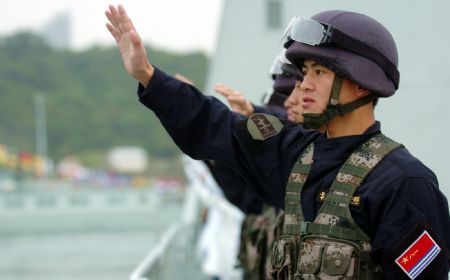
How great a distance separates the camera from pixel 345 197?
8.16 ft

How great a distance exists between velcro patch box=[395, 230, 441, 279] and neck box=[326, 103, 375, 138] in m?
0.43

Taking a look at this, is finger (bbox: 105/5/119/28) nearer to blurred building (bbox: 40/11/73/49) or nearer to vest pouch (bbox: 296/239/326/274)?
vest pouch (bbox: 296/239/326/274)

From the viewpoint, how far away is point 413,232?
94.4 inches

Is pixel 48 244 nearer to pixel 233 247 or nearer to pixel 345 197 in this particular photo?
pixel 233 247

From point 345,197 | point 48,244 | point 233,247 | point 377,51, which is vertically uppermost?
point 377,51

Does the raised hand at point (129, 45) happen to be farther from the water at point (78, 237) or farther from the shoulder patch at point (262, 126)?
the water at point (78, 237)

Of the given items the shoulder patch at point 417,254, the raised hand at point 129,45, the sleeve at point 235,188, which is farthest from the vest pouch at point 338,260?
the sleeve at point 235,188

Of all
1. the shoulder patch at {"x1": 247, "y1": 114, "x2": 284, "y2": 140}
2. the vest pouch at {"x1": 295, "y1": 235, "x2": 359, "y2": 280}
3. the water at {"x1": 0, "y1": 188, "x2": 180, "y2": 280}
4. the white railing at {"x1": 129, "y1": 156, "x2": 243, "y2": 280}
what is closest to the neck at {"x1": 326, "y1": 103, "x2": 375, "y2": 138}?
the shoulder patch at {"x1": 247, "y1": 114, "x2": 284, "y2": 140}

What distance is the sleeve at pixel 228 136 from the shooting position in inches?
110

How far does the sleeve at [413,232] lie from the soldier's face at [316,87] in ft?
1.23

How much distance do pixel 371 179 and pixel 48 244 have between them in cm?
1915

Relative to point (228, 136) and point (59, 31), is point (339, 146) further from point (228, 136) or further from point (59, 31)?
point (59, 31)

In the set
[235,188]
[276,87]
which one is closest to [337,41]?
[276,87]

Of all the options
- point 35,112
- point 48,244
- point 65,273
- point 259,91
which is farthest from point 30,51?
point 259,91
